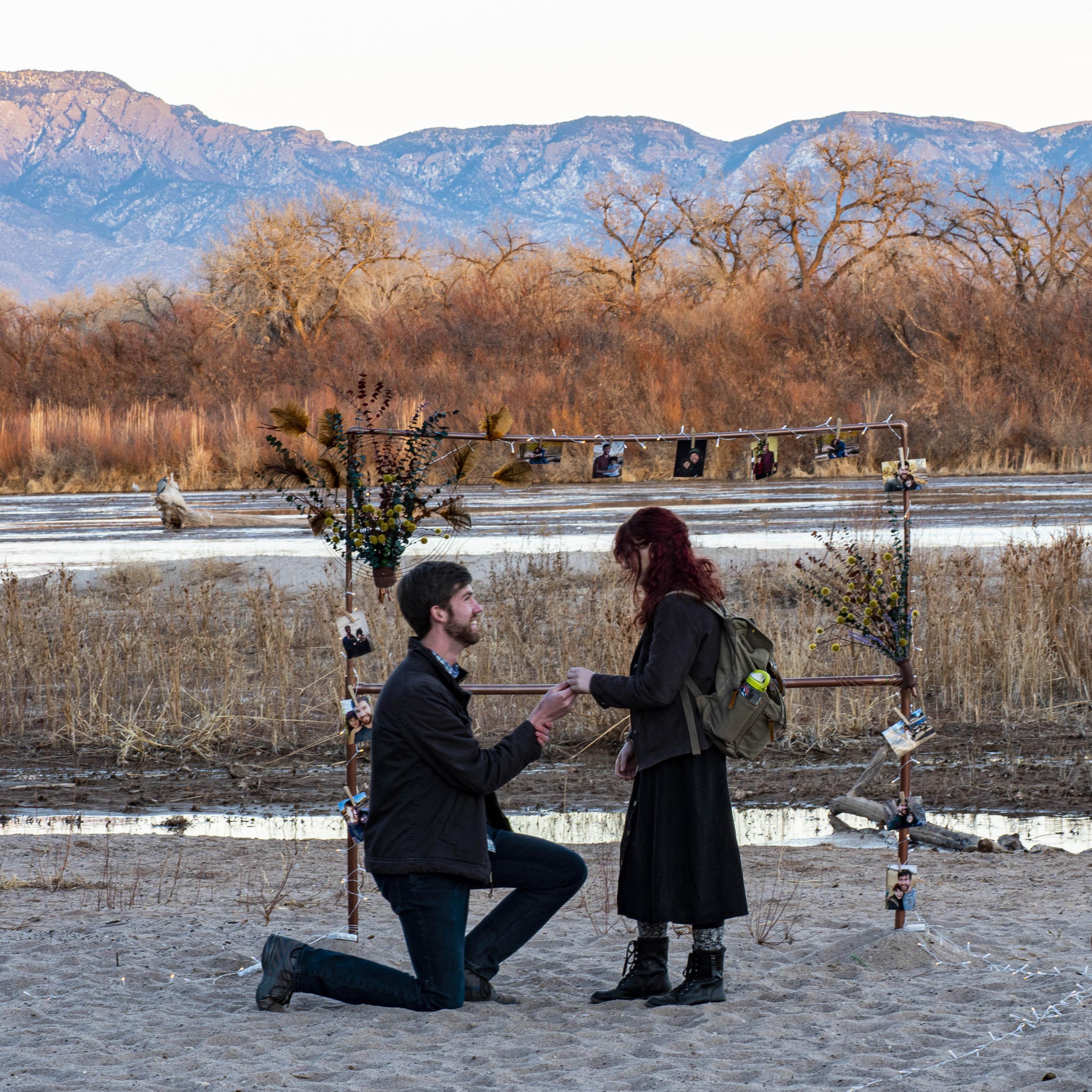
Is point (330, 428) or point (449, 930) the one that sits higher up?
point (330, 428)

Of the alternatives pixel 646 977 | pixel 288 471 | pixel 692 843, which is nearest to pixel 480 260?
pixel 288 471

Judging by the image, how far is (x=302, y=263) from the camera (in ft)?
174

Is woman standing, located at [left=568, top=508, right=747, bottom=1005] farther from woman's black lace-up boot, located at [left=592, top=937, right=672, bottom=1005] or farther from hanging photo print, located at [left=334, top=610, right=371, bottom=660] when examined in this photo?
hanging photo print, located at [left=334, top=610, right=371, bottom=660]

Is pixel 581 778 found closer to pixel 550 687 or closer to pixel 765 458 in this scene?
pixel 765 458

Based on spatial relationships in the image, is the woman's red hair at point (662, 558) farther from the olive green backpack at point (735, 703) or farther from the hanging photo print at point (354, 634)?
the hanging photo print at point (354, 634)

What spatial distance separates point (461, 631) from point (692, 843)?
3.49 feet

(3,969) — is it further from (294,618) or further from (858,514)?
(858,514)

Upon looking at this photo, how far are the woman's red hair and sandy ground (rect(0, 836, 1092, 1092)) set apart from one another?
144cm

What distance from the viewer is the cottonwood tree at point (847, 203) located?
2052 inches

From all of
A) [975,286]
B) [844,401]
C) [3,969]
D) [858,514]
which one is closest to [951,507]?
[858,514]

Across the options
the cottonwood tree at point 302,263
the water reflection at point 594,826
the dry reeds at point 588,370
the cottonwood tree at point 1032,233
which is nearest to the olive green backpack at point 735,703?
the water reflection at point 594,826

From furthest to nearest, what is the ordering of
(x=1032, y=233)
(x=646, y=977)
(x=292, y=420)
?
1. (x=1032, y=233)
2. (x=292, y=420)
3. (x=646, y=977)

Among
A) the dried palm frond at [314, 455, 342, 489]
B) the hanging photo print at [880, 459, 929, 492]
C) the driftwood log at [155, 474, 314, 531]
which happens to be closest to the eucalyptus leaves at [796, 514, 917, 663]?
the hanging photo print at [880, 459, 929, 492]

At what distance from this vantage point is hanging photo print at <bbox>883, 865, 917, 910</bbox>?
573cm
